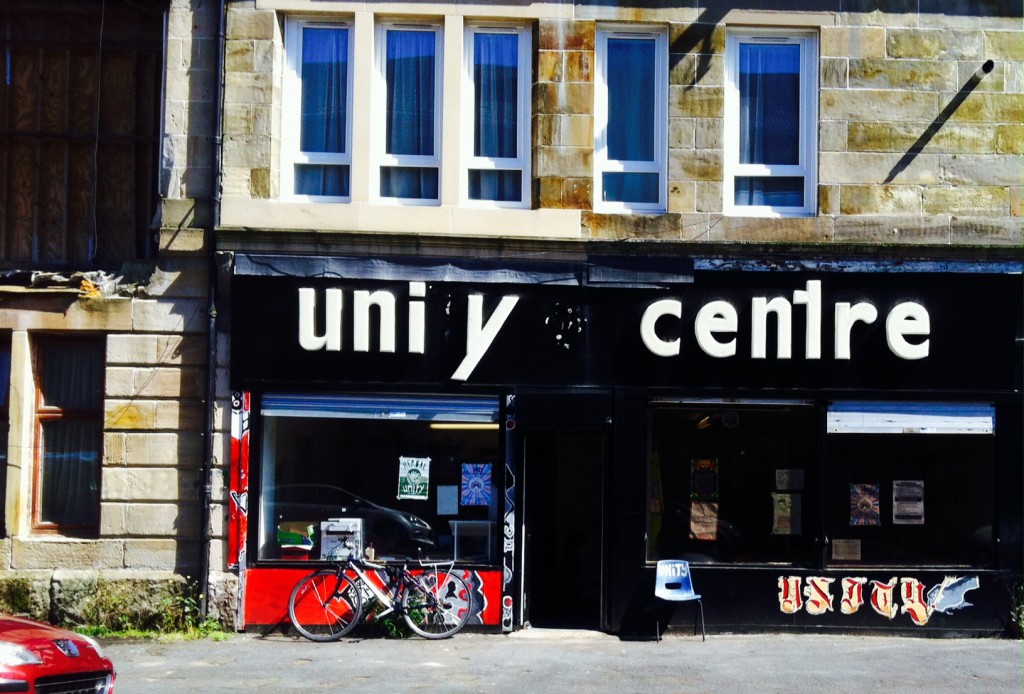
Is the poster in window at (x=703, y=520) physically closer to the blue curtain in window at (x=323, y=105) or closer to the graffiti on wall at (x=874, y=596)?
the graffiti on wall at (x=874, y=596)

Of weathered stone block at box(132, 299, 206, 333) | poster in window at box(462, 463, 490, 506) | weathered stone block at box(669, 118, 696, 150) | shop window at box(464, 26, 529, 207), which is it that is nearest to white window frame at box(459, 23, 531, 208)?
shop window at box(464, 26, 529, 207)

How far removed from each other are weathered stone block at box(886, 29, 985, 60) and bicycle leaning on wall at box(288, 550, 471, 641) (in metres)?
8.01

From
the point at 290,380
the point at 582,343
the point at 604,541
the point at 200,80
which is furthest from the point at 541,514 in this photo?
the point at 200,80

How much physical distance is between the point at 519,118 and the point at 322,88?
7.53ft

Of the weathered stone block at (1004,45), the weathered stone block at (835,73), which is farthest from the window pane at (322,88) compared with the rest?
the weathered stone block at (1004,45)

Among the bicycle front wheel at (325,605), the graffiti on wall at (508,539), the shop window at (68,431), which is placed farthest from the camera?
the shop window at (68,431)

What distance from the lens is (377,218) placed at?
13.8 meters

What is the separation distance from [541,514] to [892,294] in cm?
471

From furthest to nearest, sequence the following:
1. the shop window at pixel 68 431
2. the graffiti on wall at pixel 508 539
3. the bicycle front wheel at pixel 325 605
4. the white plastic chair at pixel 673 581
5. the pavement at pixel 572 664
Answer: the shop window at pixel 68 431
the graffiti on wall at pixel 508 539
the white plastic chair at pixel 673 581
the bicycle front wheel at pixel 325 605
the pavement at pixel 572 664

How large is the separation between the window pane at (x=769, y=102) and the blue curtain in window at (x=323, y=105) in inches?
181

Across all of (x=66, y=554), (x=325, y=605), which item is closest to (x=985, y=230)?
(x=325, y=605)

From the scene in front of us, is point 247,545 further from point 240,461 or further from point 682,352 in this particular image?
point 682,352

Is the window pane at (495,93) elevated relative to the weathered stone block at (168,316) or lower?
elevated

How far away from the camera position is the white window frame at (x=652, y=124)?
1403 cm
